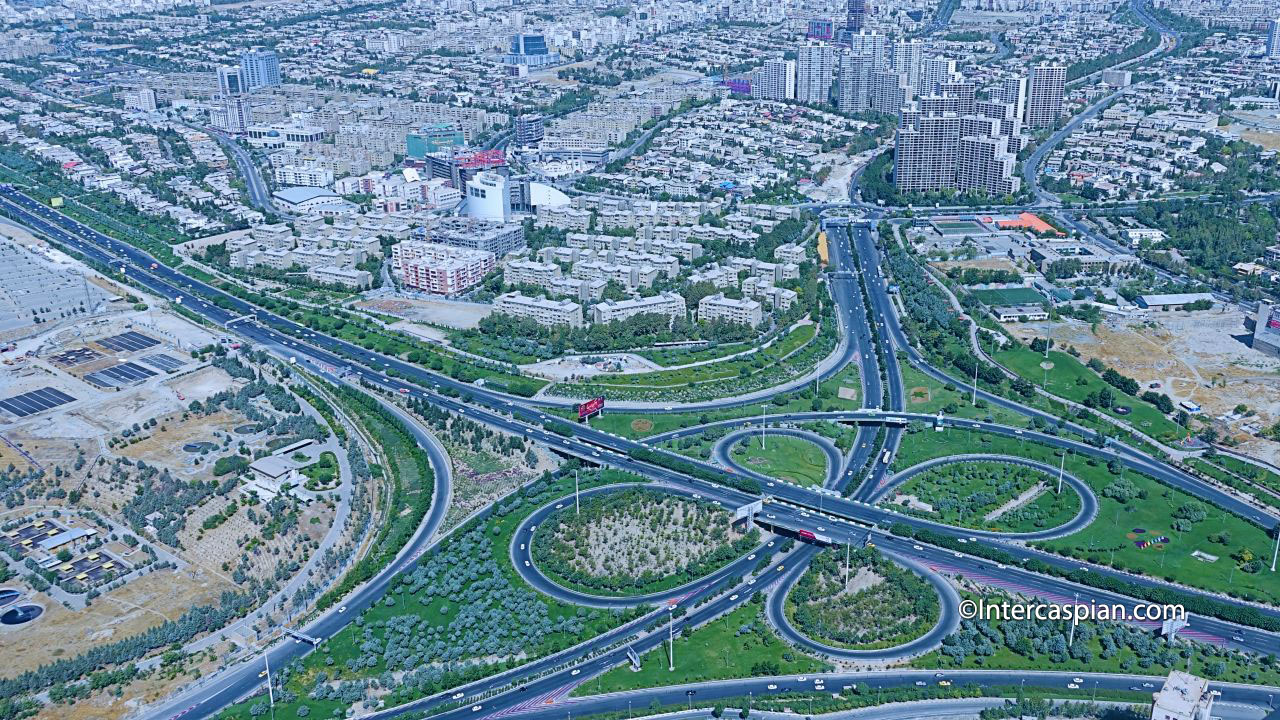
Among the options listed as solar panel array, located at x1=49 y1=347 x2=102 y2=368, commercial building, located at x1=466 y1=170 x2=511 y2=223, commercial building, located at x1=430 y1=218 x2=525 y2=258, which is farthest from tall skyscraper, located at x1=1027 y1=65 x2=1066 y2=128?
solar panel array, located at x1=49 y1=347 x2=102 y2=368

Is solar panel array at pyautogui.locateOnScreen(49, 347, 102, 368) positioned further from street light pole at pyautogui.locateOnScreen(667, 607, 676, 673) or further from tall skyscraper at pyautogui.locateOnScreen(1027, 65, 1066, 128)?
tall skyscraper at pyautogui.locateOnScreen(1027, 65, 1066, 128)

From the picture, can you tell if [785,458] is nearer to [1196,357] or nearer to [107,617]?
[1196,357]

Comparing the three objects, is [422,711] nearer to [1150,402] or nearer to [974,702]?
[974,702]

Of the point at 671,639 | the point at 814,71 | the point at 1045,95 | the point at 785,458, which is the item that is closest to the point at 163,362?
the point at 785,458

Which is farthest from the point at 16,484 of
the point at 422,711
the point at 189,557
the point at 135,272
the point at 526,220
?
the point at 526,220

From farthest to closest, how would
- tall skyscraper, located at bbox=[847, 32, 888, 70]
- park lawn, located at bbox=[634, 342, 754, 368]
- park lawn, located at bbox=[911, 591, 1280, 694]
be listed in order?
tall skyscraper, located at bbox=[847, 32, 888, 70] < park lawn, located at bbox=[634, 342, 754, 368] < park lawn, located at bbox=[911, 591, 1280, 694]

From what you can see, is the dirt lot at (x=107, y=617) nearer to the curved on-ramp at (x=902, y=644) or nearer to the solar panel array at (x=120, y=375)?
the solar panel array at (x=120, y=375)
